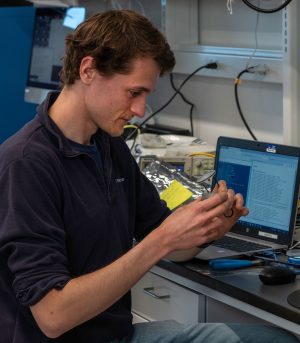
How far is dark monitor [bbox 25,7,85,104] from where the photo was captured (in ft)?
10.3

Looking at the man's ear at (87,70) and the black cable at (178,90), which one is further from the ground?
the black cable at (178,90)

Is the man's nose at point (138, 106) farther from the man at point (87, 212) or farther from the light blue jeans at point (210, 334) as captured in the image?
the light blue jeans at point (210, 334)

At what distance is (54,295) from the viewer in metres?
1.37

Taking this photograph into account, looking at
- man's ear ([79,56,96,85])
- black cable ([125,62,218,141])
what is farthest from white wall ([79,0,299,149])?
man's ear ([79,56,96,85])

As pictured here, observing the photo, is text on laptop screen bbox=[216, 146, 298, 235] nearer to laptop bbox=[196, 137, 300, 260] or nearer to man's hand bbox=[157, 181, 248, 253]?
laptop bbox=[196, 137, 300, 260]

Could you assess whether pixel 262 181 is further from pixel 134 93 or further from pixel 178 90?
pixel 178 90

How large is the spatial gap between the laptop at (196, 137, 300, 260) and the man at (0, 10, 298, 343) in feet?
0.67

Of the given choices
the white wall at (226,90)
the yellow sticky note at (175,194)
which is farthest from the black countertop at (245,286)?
the white wall at (226,90)

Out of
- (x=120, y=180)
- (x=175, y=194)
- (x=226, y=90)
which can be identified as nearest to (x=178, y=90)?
(x=226, y=90)

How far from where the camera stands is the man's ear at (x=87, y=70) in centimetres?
151

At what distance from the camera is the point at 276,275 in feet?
5.18

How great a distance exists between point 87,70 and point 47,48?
5.86 ft

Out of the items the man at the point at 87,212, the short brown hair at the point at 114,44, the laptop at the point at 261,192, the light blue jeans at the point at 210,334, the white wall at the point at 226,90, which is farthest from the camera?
the white wall at the point at 226,90

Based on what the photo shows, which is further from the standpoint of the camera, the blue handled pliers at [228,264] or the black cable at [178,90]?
the black cable at [178,90]
